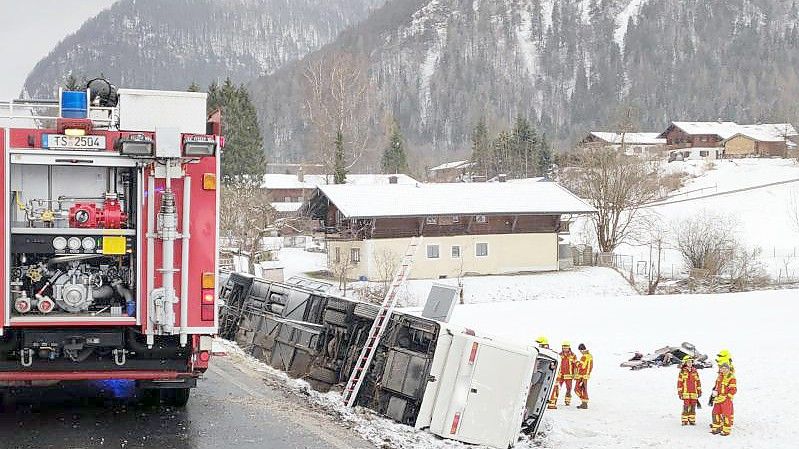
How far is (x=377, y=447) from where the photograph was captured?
29.5 ft

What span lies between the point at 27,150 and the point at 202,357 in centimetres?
267

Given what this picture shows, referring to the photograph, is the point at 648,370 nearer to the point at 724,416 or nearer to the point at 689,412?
the point at 689,412

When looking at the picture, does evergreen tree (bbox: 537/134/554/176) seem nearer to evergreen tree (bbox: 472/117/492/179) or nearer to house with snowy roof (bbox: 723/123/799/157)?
evergreen tree (bbox: 472/117/492/179)

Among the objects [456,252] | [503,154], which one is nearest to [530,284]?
[456,252]

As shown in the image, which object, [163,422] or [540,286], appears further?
[540,286]

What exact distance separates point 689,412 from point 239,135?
196ft

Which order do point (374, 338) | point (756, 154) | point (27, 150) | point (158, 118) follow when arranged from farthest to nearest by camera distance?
1. point (756, 154)
2. point (374, 338)
3. point (158, 118)
4. point (27, 150)

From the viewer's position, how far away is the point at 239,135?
2721 inches

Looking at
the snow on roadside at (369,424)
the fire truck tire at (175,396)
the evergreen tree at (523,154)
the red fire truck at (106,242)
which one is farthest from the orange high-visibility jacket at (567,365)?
the evergreen tree at (523,154)

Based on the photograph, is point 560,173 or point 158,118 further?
point 560,173

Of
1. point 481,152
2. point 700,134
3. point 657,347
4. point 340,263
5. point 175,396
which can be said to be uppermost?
point 700,134

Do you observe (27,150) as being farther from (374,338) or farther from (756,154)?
(756,154)

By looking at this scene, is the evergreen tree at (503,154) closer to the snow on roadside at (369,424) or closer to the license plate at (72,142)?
the snow on roadside at (369,424)

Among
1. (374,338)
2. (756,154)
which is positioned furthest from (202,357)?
(756,154)
